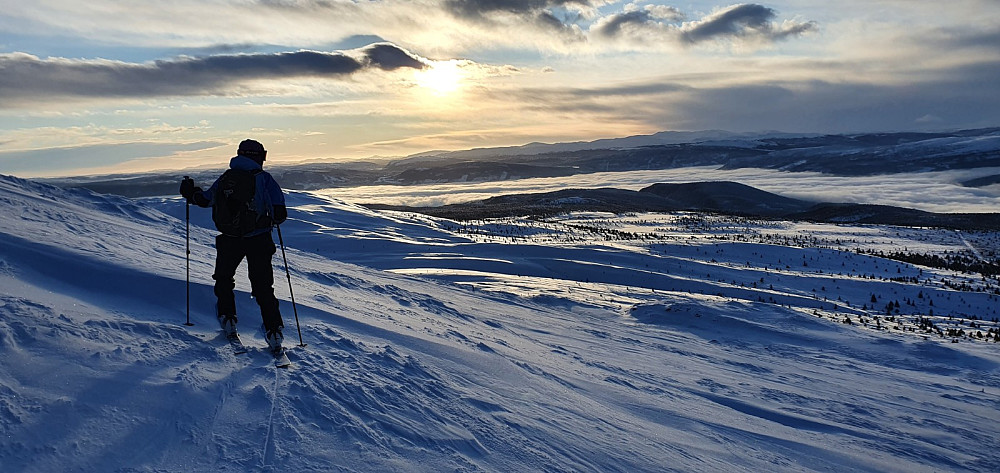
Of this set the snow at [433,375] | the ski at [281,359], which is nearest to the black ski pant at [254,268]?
the ski at [281,359]

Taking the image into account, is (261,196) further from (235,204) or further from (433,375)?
(433,375)

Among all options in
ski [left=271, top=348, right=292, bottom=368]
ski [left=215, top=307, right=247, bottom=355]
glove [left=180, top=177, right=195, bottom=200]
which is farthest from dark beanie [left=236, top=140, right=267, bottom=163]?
ski [left=271, top=348, right=292, bottom=368]

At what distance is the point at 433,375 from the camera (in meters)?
5.59

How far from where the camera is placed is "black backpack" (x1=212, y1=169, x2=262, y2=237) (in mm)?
5266

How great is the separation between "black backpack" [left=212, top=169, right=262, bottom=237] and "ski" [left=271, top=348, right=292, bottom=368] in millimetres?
1127

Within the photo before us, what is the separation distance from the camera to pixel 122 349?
15.0ft

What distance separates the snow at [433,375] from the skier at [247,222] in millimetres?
351

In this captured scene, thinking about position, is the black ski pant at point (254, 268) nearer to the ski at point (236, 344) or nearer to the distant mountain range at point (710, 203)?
the ski at point (236, 344)

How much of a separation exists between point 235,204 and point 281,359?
4.81ft

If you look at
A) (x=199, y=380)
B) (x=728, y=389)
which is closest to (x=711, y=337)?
(x=728, y=389)

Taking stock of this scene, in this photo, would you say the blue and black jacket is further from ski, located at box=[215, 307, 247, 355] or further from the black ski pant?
ski, located at box=[215, 307, 247, 355]

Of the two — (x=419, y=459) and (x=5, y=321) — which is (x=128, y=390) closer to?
(x=5, y=321)

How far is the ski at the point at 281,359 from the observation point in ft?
16.2

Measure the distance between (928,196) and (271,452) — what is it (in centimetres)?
12637
